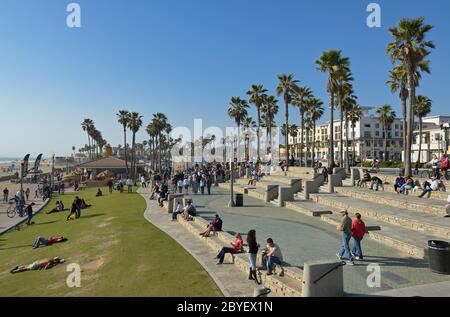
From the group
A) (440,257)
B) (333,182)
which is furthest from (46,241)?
(333,182)

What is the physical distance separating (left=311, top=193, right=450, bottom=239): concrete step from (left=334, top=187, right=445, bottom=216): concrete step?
14.5 inches

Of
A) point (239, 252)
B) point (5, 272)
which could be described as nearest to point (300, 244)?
point (239, 252)

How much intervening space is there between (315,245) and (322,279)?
595 cm

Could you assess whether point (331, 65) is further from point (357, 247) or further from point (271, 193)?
Result: point (357, 247)

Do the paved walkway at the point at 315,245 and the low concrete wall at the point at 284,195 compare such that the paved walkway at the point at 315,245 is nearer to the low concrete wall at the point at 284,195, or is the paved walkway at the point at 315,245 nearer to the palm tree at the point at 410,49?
the low concrete wall at the point at 284,195

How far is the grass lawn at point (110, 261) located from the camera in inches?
439

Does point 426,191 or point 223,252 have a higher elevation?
point 426,191

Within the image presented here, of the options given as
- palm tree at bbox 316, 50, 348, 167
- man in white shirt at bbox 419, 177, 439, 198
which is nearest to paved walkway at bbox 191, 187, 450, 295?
man in white shirt at bbox 419, 177, 439, 198

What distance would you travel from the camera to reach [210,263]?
1279 cm

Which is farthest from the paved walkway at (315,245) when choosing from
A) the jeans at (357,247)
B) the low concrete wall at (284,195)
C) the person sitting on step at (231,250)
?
the person sitting on step at (231,250)

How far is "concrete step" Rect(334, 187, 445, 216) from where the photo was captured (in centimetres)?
1789

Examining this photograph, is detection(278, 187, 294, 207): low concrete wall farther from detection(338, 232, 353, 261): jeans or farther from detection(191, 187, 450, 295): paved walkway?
detection(338, 232, 353, 261): jeans

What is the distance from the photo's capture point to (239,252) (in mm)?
13031

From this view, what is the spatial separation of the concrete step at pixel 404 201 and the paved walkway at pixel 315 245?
15.2 ft
